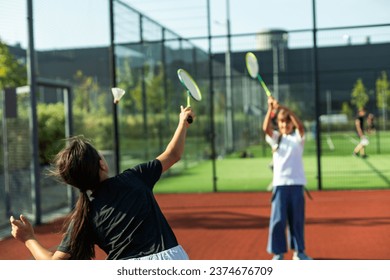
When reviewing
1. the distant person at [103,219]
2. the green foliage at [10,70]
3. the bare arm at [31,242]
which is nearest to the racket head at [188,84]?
the distant person at [103,219]

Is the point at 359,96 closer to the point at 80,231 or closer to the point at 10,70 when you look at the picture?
the point at 10,70

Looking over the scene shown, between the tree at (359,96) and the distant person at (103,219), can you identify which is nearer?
the distant person at (103,219)

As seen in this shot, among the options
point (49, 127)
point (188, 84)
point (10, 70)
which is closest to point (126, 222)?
point (188, 84)

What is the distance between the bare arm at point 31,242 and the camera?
195 centimetres

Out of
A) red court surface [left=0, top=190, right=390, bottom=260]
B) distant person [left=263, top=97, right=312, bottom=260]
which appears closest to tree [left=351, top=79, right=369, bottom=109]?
red court surface [left=0, top=190, right=390, bottom=260]

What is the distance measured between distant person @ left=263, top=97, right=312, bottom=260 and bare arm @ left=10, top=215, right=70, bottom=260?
111 inches

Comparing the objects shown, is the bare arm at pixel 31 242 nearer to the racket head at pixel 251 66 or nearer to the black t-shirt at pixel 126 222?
the black t-shirt at pixel 126 222

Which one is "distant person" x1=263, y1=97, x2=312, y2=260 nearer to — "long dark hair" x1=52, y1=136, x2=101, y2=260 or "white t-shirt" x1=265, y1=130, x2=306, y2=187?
"white t-shirt" x1=265, y1=130, x2=306, y2=187

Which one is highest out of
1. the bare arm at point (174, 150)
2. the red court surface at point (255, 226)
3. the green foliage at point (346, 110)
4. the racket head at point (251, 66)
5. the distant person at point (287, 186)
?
the racket head at point (251, 66)

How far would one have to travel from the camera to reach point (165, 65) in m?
10.9

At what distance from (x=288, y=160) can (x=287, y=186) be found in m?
0.20

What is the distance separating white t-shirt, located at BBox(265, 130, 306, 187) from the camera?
4.55m

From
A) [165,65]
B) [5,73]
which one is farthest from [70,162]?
[165,65]

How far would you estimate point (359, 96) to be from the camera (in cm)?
1706
